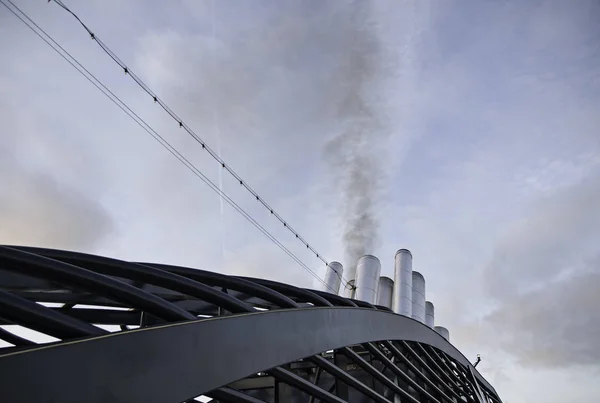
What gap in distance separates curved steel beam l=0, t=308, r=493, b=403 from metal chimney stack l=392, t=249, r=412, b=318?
1762 cm

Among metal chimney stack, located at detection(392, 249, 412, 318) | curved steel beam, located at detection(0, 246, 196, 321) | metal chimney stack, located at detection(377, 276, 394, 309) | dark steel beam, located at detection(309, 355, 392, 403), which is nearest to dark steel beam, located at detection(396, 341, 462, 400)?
dark steel beam, located at detection(309, 355, 392, 403)

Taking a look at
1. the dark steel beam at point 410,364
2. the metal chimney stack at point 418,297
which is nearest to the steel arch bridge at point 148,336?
the dark steel beam at point 410,364

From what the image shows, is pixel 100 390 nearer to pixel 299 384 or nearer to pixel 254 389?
pixel 299 384

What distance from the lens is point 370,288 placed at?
83.5 ft

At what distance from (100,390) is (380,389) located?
10.0 m

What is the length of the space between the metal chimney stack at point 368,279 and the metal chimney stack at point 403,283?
1252mm

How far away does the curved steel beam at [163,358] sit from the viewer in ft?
12.0

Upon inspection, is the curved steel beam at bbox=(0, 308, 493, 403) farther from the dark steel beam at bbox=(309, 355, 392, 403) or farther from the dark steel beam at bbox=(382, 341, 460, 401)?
the dark steel beam at bbox=(382, 341, 460, 401)

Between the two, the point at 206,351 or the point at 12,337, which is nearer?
the point at 206,351

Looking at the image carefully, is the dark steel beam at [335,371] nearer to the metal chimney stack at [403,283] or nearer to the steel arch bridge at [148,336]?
the steel arch bridge at [148,336]

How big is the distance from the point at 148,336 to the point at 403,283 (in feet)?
74.2

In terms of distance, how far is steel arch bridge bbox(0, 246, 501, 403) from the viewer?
12.7 feet

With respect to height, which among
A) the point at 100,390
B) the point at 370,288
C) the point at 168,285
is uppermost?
the point at 370,288

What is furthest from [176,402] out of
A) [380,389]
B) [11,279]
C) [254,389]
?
[380,389]
